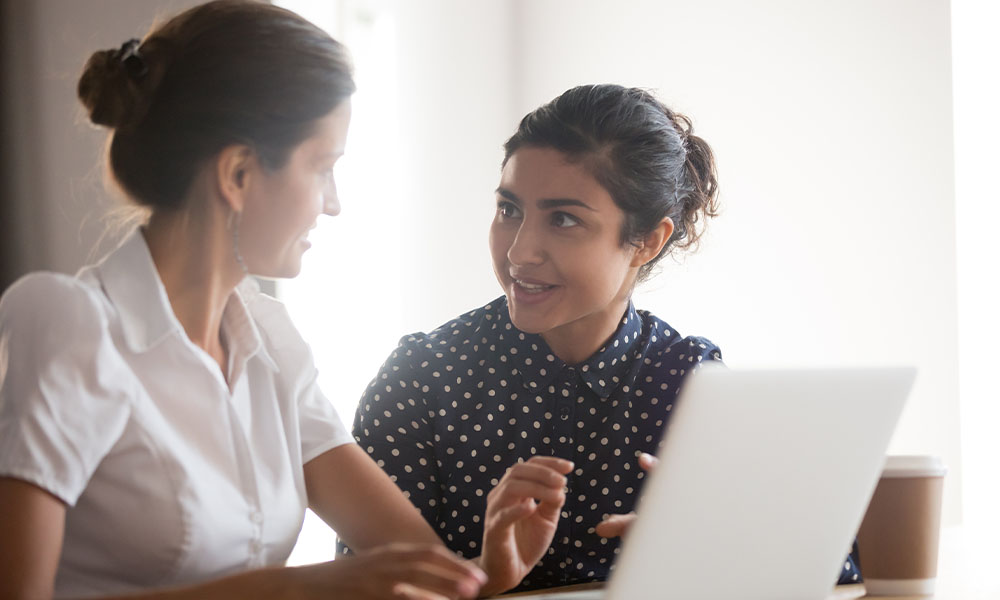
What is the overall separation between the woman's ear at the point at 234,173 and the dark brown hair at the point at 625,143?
27.0 inches

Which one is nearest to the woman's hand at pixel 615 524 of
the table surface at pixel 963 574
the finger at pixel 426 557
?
the table surface at pixel 963 574

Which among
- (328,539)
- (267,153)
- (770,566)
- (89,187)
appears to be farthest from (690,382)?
(328,539)

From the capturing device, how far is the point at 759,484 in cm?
92

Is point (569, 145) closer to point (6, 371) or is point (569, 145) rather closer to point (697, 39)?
point (6, 371)

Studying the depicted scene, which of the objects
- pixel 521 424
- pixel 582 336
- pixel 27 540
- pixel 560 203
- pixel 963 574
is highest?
pixel 560 203

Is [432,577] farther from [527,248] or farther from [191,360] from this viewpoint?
[527,248]

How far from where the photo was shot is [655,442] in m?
1.67

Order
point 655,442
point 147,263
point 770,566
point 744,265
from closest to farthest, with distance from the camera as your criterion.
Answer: point 770,566 < point 147,263 < point 655,442 < point 744,265

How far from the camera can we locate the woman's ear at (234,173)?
118 cm

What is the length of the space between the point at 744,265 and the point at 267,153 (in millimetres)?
2653

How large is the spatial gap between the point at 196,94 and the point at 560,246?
2.41 feet

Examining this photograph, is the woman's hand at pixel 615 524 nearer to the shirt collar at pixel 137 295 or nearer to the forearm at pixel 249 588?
the forearm at pixel 249 588

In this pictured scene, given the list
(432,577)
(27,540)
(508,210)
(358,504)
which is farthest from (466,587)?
(508,210)

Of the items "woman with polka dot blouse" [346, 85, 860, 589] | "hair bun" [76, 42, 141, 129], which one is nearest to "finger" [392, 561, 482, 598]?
"hair bun" [76, 42, 141, 129]
